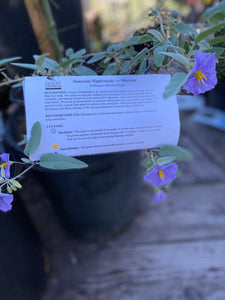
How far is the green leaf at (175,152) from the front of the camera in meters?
0.38

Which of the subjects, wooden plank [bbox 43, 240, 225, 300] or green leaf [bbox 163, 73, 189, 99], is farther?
wooden plank [bbox 43, 240, 225, 300]

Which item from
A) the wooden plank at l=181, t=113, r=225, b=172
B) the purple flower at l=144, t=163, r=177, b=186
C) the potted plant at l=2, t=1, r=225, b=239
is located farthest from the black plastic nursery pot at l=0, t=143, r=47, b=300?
the wooden plank at l=181, t=113, r=225, b=172

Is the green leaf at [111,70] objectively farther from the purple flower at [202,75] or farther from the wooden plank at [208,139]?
the wooden plank at [208,139]

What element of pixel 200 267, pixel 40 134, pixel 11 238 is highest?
pixel 40 134

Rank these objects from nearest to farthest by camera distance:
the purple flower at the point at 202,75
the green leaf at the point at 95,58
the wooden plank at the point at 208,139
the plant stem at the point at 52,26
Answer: the purple flower at the point at 202,75 < the green leaf at the point at 95,58 < the plant stem at the point at 52,26 < the wooden plank at the point at 208,139

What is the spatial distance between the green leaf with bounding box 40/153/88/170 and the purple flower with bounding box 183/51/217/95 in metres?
0.19

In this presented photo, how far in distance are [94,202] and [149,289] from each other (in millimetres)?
331

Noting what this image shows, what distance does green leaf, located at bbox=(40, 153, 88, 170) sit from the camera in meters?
0.35

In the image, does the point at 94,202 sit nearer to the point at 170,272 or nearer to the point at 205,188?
the point at 170,272

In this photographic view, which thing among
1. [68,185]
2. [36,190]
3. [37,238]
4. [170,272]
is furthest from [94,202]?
[36,190]

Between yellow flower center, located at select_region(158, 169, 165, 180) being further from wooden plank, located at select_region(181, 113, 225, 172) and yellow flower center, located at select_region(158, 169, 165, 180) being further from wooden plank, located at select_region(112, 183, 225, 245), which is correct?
wooden plank, located at select_region(181, 113, 225, 172)

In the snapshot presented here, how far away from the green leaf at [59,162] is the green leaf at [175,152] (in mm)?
135

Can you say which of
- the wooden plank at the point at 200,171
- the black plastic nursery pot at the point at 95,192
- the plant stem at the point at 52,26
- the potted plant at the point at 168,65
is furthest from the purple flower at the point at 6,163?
the wooden plank at the point at 200,171

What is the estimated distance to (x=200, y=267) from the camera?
2.70ft
